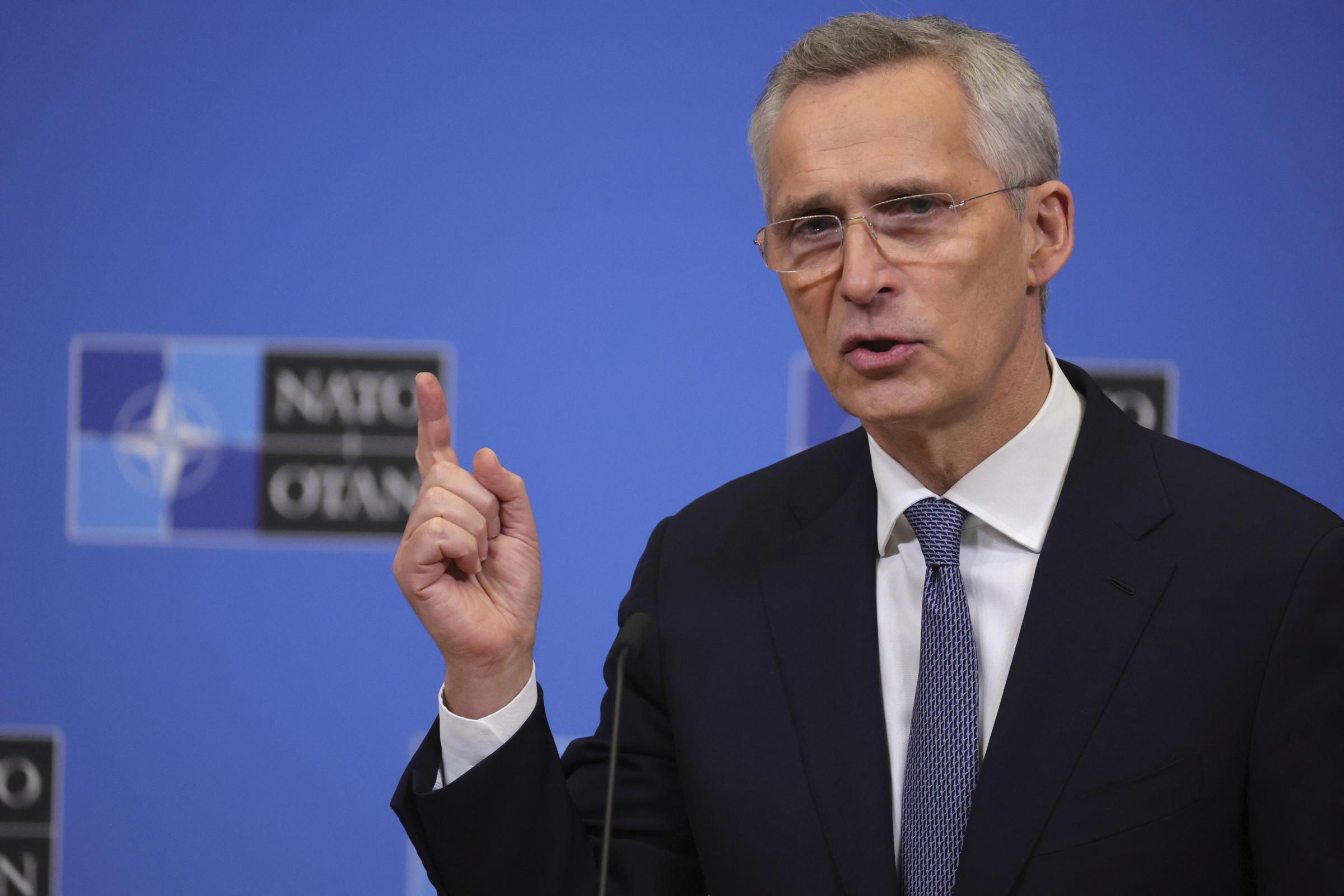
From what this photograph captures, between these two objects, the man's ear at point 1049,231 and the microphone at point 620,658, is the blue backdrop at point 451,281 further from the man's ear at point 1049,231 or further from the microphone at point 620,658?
the microphone at point 620,658

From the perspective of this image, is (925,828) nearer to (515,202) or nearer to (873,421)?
(873,421)

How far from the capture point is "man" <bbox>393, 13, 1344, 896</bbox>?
1122 millimetres

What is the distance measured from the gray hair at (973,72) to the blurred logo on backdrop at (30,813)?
1.79 metres

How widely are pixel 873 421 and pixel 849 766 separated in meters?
0.36

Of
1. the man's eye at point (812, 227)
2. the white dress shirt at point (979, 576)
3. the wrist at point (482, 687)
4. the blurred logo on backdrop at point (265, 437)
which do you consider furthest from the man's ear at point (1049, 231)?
the blurred logo on backdrop at point (265, 437)

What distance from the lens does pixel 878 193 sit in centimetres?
123

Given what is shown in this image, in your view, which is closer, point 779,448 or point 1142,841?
point 1142,841

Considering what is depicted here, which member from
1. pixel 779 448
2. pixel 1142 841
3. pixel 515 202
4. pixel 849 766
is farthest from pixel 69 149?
pixel 1142 841

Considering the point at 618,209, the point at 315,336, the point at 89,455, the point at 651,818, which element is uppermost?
the point at 618,209

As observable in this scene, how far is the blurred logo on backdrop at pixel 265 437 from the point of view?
2.16 meters

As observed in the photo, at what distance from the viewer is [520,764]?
4.02ft

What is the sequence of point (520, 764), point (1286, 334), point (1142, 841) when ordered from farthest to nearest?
point (1286, 334) → point (520, 764) → point (1142, 841)

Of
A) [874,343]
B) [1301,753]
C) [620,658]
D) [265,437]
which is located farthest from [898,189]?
[265,437]

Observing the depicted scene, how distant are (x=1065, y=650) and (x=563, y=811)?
538 millimetres
